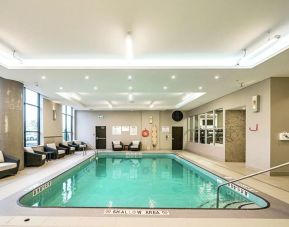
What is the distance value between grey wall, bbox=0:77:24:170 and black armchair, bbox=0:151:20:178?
1.28 feet

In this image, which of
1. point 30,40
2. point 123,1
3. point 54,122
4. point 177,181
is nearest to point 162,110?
point 54,122

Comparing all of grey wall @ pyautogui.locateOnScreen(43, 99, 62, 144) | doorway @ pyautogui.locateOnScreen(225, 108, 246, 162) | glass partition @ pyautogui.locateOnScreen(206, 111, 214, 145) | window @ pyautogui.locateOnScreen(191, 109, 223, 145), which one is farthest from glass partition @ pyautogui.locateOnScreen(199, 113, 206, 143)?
grey wall @ pyautogui.locateOnScreen(43, 99, 62, 144)

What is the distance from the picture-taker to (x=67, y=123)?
621 inches

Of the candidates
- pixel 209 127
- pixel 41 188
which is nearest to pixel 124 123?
pixel 209 127

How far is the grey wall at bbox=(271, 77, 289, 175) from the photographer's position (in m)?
6.86

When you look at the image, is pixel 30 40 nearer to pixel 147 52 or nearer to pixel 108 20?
pixel 108 20

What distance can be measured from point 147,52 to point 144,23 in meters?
1.45

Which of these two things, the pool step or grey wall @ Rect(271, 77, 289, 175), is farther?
grey wall @ Rect(271, 77, 289, 175)

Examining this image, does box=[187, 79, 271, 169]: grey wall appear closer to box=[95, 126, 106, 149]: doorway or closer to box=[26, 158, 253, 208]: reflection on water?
box=[26, 158, 253, 208]: reflection on water

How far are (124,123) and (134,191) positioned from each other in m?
11.1

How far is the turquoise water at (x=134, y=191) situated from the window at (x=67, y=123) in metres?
6.46

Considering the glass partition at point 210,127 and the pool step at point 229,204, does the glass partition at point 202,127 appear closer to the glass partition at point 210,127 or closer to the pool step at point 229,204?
the glass partition at point 210,127

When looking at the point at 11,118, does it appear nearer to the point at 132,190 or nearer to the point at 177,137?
the point at 132,190

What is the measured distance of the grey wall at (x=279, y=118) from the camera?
22.5ft
